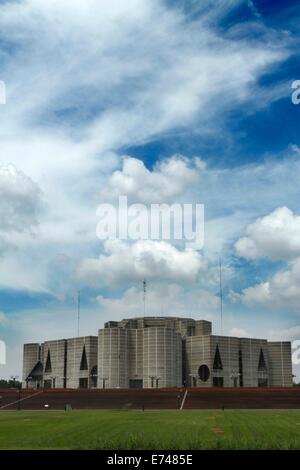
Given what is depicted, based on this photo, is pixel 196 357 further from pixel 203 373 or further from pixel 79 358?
pixel 79 358

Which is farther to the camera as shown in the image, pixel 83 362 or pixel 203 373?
pixel 83 362

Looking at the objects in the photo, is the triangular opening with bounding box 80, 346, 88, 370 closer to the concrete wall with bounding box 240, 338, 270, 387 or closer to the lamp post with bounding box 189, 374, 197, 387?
the lamp post with bounding box 189, 374, 197, 387

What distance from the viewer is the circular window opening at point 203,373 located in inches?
6945

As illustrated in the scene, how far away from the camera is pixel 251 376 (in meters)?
182

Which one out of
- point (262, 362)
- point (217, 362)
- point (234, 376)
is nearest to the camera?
point (234, 376)

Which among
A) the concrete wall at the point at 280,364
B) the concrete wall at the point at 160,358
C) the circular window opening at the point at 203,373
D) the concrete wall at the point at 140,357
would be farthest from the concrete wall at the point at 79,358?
the concrete wall at the point at 280,364

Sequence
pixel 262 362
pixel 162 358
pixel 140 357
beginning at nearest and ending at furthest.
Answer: pixel 162 358 < pixel 140 357 < pixel 262 362

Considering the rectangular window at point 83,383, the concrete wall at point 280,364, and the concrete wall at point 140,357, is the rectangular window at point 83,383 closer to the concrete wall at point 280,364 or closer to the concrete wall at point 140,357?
the concrete wall at point 140,357

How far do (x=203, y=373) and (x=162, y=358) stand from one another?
16.8 meters

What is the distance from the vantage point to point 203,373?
178 metres

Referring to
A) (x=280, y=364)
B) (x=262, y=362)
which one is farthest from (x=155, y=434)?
(x=280, y=364)
